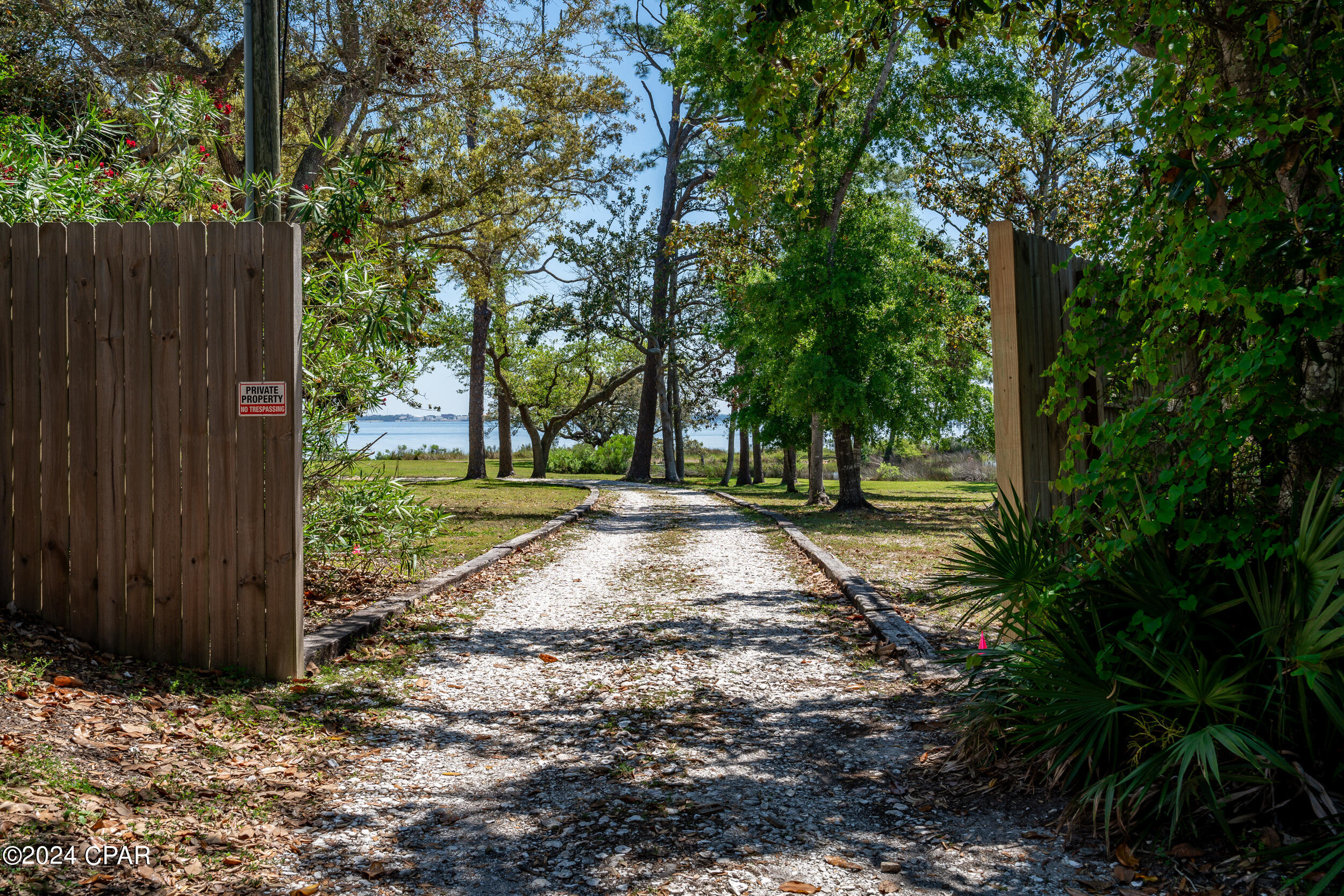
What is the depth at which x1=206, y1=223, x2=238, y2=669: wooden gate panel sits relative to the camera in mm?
4723

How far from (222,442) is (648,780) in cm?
306

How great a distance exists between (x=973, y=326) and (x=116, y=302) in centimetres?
1700

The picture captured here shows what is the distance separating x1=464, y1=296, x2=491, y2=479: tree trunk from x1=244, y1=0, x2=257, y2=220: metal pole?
2188cm

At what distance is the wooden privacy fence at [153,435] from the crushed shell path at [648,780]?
133 cm

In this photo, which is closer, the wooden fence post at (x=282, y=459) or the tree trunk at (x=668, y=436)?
the wooden fence post at (x=282, y=459)

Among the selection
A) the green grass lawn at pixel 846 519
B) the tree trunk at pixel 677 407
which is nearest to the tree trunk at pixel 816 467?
the green grass lawn at pixel 846 519

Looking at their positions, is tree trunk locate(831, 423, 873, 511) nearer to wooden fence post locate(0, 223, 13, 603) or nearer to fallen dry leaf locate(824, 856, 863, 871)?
wooden fence post locate(0, 223, 13, 603)

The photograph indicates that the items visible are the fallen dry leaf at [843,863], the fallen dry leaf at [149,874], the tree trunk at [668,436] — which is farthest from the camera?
the tree trunk at [668,436]

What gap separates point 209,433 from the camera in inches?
186

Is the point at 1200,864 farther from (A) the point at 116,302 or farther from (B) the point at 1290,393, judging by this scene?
(A) the point at 116,302

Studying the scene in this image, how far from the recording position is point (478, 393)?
95.3 ft

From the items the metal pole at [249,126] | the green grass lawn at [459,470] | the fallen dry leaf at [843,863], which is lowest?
the fallen dry leaf at [843,863]

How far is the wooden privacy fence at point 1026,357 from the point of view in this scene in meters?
4.36

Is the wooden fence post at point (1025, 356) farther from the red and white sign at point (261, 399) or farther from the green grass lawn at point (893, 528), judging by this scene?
the red and white sign at point (261, 399)
